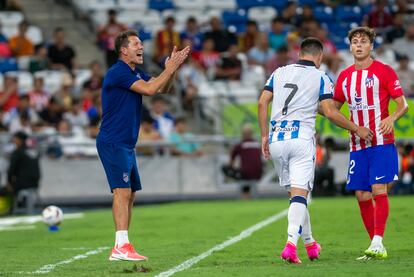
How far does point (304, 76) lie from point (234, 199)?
13.7 metres

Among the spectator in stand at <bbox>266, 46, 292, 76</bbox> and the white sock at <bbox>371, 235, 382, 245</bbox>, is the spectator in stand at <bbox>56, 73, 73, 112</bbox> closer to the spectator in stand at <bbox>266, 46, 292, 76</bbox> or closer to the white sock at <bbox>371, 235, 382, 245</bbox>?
the spectator in stand at <bbox>266, 46, 292, 76</bbox>

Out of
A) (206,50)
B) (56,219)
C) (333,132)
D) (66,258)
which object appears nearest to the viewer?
(66,258)

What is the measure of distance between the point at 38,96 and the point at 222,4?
655 cm

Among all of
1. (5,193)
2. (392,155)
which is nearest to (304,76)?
(392,155)

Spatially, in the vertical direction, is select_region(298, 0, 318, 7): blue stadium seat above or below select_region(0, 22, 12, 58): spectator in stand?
above

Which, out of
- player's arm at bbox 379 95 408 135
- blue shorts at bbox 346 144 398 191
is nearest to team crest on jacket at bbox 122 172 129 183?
blue shorts at bbox 346 144 398 191

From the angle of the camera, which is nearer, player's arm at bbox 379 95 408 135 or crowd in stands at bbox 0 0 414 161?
player's arm at bbox 379 95 408 135

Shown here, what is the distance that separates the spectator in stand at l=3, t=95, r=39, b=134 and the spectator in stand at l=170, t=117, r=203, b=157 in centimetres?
294

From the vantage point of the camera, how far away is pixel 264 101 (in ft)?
33.7

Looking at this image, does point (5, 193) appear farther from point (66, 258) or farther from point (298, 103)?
point (298, 103)

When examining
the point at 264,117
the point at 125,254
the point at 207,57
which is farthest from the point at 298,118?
the point at 207,57

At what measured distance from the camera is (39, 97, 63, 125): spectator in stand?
23.8 meters

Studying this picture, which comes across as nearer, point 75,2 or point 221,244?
point 221,244

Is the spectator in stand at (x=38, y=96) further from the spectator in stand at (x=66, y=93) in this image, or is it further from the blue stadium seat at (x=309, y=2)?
the blue stadium seat at (x=309, y=2)
